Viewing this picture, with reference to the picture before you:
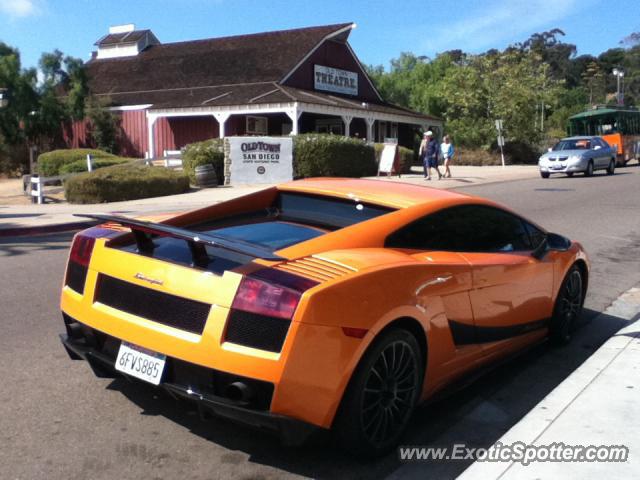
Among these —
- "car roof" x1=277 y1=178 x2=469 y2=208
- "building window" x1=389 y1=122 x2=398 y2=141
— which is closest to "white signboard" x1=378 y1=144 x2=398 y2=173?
"building window" x1=389 y1=122 x2=398 y2=141

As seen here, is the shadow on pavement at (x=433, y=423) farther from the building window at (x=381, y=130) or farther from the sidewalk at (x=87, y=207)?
the building window at (x=381, y=130)

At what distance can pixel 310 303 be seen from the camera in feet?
9.72

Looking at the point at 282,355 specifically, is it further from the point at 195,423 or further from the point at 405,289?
the point at 195,423

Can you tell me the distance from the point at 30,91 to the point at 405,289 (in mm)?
34030

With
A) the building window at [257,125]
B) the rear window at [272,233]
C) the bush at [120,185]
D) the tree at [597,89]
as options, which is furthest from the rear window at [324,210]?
the tree at [597,89]

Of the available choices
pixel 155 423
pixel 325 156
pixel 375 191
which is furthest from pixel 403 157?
pixel 155 423

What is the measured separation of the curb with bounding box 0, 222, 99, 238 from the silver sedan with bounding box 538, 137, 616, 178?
1960 cm

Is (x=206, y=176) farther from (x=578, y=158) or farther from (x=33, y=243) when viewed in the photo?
(x=578, y=158)

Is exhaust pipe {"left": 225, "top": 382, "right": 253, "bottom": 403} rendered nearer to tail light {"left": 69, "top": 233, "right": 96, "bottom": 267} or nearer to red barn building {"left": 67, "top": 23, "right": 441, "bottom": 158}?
tail light {"left": 69, "top": 233, "right": 96, "bottom": 267}

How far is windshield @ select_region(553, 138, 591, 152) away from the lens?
90.9 ft

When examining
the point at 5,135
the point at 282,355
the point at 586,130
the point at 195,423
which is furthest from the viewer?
the point at 586,130

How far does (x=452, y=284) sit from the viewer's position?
12.4 ft

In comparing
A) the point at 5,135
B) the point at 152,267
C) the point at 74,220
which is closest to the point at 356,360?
the point at 152,267

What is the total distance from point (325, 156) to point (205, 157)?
4250mm
